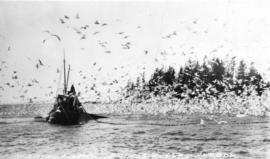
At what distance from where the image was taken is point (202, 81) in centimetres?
4397

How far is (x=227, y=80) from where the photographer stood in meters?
42.0

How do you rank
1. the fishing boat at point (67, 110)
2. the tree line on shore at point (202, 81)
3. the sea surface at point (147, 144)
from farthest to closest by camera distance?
the tree line on shore at point (202, 81) → the fishing boat at point (67, 110) → the sea surface at point (147, 144)

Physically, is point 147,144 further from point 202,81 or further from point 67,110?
point 202,81

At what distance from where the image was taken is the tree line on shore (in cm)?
3766

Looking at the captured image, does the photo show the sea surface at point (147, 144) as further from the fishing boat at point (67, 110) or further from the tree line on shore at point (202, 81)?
the tree line on shore at point (202, 81)

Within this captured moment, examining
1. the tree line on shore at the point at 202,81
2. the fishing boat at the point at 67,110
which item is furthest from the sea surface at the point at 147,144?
the tree line on shore at the point at 202,81

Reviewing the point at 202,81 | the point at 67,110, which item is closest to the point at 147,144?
the point at 67,110

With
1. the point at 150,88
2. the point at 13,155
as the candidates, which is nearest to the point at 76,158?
the point at 13,155

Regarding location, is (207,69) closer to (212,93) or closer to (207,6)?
(212,93)

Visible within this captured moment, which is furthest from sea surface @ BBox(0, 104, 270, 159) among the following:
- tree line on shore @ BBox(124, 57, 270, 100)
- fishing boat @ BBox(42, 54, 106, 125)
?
tree line on shore @ BBox(124, 57, 270, 100)

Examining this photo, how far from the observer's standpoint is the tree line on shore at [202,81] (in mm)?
37656

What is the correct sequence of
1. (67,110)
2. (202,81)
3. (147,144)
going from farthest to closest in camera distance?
1. (202,81)
2. (67,110)
3. (147,144)

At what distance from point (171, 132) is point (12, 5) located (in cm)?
1181

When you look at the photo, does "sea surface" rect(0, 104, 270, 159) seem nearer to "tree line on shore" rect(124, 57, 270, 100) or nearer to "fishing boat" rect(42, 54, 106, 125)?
"fishing boat" rect(42, 54, 106, 125)
